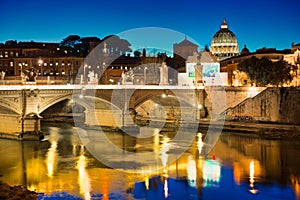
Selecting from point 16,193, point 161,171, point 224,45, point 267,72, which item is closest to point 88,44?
point 224,45

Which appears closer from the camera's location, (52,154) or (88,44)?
(52,154)

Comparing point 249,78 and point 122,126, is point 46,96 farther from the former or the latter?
point 249,78

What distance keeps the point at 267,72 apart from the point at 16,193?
3146 centimetres

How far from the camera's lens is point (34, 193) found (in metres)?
16.5

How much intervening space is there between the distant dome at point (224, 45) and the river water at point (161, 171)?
5469 centimetres

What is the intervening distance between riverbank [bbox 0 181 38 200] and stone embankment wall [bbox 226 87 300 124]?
857 inches

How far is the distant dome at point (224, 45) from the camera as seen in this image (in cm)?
8238

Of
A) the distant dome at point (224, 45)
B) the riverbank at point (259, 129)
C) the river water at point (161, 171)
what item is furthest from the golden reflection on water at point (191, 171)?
the distant dome at point (224, 45)

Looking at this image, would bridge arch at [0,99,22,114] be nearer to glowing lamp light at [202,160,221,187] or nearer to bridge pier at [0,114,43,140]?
bridge pier at [0,114,43,140]

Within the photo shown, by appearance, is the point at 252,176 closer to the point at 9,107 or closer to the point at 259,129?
the point at 259,129

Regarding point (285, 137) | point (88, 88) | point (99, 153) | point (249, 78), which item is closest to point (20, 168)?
point (99, 153)

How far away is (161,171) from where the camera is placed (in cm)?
2086

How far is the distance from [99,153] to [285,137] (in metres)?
11.8

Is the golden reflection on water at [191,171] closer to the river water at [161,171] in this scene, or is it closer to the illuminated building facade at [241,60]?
the river water at [161,171]
